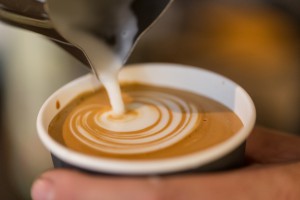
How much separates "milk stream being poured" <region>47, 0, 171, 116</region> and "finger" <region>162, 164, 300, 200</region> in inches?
7.7

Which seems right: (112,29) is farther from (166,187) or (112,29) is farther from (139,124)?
(166,187)

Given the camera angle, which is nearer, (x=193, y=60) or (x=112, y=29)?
(x=112, y=29)

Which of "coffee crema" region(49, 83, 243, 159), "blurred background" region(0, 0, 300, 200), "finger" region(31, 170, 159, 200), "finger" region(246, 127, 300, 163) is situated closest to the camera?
"finger" region(31, 170, 159, 200)

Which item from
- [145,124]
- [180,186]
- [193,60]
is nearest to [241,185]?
[180,186]

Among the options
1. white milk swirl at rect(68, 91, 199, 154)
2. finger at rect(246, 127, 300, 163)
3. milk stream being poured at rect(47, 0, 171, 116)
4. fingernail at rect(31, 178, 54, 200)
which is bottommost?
finger at rect(246, 127, 300, 163)

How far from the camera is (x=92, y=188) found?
1.28 feet

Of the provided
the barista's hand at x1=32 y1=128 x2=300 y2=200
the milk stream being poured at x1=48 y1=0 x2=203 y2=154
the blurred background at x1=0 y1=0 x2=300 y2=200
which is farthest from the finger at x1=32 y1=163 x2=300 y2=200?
the blurred background at x1=0 y1=0 x2=300 y2=200

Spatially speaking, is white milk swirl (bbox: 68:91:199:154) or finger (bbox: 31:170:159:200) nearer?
finger (bbox: 31:170:159:200)

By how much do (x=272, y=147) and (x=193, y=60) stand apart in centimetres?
23

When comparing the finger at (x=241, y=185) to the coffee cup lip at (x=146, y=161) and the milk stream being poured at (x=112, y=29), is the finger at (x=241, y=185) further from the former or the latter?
the milk stream being poured at (x=112, y=29)

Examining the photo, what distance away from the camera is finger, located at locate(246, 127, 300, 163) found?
23.4 inches

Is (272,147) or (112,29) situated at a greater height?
(112,29)

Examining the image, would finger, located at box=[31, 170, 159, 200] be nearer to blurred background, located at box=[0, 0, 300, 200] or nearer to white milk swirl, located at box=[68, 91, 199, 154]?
white milk swirl, located at box=[68, 91, 199, 154]

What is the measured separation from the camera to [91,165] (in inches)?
15.9
